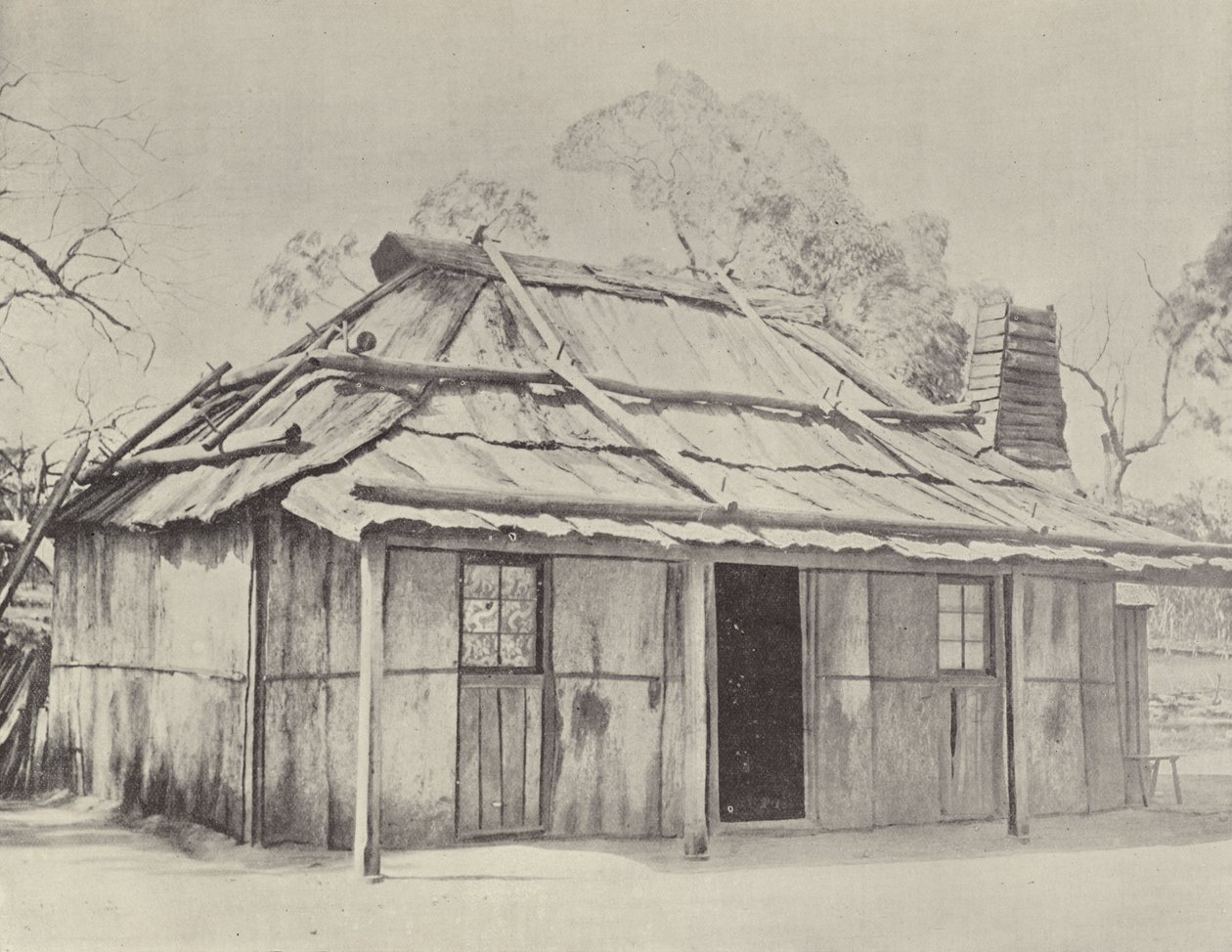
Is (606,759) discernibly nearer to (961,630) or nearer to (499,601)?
(499,601)

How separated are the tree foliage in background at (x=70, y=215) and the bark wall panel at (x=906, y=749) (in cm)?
693

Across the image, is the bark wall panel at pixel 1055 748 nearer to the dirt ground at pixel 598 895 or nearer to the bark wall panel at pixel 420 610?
the dirt ground at pixel 598 895

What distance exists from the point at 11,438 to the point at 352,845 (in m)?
4.50

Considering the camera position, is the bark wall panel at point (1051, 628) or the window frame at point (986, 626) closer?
the window frame at point (986, 626)

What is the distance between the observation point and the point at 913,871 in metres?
10.6

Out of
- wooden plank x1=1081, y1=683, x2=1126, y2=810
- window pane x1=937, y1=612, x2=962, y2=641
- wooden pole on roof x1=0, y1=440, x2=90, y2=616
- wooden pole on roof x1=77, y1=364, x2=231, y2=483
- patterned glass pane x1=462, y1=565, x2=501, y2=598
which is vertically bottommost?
wooden plank x1=1081, y1=683, x2=1126, y2=810

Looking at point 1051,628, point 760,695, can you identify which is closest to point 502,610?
point 760,695

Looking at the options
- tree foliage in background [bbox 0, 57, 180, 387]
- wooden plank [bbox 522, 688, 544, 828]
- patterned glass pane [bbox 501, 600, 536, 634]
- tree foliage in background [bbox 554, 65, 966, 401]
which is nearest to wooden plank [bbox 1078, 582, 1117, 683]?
tree foliage in background [bbox 554, 65, 966, 401]

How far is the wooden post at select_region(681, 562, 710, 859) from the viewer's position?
1068 centimetres

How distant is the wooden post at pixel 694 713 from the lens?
35.0ft

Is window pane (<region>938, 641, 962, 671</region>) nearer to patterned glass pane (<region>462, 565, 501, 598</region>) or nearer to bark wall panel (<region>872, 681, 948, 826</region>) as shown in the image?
bark wall panel (<region>872, 681, 948, 826</region>)

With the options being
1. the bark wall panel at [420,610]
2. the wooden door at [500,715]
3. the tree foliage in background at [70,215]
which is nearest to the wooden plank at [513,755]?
the wooden door at [500,715]

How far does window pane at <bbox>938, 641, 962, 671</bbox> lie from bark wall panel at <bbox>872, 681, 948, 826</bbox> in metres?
0.46

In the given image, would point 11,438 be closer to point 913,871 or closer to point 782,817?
point 782,817
